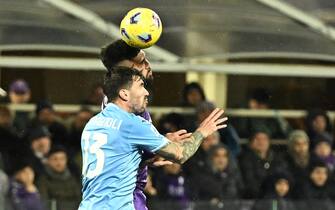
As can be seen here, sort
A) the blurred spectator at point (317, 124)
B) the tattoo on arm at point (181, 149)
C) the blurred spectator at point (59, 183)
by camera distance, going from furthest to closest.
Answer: the blurred spectator at point (317, 124) → the blurred spectator at point (59, 183) → the tattoo on arm at point (181, 149)

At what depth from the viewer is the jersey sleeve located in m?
7.09

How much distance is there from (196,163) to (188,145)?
4.70 m

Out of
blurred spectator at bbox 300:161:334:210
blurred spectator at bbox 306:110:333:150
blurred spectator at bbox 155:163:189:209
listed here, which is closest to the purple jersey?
blurred spectator at bbox 155:163:189:209

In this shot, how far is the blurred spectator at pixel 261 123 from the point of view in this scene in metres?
13.0

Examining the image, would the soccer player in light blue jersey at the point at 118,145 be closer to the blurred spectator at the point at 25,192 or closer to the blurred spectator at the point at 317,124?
the blurred spectator at the point at 25,192

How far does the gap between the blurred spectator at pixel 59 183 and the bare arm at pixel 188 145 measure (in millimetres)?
4276

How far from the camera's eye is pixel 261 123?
13.0 m

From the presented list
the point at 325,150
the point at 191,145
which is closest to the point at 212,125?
the point at 191,145

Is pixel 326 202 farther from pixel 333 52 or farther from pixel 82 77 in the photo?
pixel 82 77

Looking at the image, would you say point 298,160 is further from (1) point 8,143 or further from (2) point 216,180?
(1) point 8,143

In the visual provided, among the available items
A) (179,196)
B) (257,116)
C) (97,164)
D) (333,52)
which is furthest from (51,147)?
(97,164)

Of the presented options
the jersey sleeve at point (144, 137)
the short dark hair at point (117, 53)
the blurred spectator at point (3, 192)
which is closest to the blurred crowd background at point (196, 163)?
the blurred spectator at point (3, 192)

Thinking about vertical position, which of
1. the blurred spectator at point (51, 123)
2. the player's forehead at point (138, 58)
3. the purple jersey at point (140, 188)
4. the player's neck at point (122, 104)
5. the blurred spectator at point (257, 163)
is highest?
the player's forehead at point (138, 58)

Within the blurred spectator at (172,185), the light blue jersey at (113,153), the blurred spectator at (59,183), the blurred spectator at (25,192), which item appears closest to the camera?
the light blue jersey at (113,153)
